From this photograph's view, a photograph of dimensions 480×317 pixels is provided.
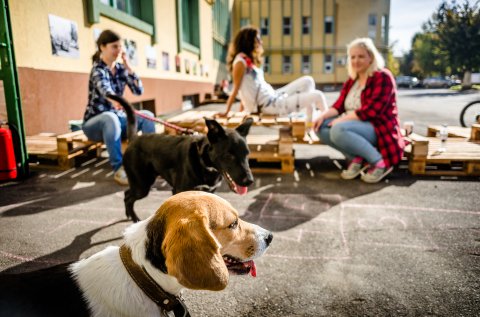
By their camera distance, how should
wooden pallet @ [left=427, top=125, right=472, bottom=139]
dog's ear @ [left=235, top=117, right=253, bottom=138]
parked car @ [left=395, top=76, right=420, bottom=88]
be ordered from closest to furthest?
1. dog's ear @ [left=235, top=117, right=253, bottom=138]
2. wooden pallet @ [left=427, top=125, right=472, bottom=139]
3. parked car @ [left=395, top=76, right=420, bottom=88]

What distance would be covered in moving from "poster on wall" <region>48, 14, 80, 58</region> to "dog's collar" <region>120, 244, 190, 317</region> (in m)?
5.85

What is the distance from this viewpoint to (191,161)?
309 centimetres

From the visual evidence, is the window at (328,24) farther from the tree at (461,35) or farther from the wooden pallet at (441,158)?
the wooden pallet at (441,158)

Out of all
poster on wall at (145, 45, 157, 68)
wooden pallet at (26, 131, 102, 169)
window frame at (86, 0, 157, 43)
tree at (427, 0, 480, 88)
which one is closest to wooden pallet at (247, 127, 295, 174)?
wooden pallet at (26, 131, 102, 169)

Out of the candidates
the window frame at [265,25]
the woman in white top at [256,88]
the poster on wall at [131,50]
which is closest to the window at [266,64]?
the window frame at [265,25]

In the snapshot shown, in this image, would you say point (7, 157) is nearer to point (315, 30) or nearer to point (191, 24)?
point (191, 24)

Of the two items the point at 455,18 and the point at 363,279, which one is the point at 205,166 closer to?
the point at 363,279

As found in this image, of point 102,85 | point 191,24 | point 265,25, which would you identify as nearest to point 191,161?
point 102,85

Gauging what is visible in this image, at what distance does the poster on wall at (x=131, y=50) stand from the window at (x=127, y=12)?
44 cm

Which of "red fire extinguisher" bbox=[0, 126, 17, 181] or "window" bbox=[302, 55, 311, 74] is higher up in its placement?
"window" bbox=[302, 55, 311, 74]

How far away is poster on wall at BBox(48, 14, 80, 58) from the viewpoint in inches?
239

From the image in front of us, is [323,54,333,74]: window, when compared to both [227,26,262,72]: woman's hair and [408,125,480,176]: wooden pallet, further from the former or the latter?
[227,26,262,72]: woman's hair

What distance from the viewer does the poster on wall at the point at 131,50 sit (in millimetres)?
8705

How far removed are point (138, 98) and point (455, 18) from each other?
4035 cm
